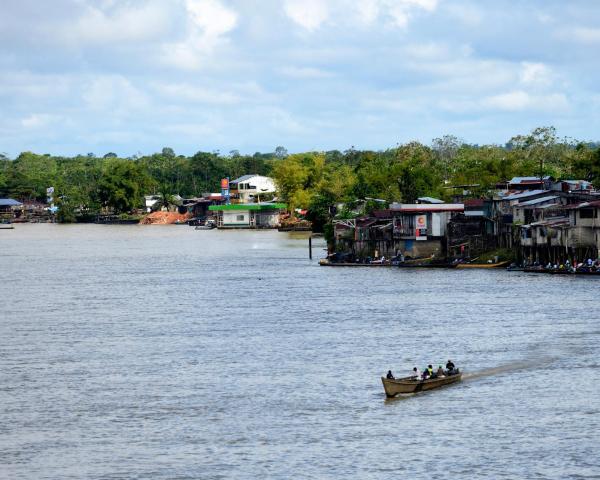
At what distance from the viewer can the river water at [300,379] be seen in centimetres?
4222

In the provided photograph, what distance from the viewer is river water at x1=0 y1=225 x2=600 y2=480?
42.2 metres

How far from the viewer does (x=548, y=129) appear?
189000 millimetres

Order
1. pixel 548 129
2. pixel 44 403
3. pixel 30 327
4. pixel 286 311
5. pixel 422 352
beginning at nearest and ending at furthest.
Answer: pixel 44 403
pixel 422 352
pixel 30 327
pixel 286 311
pixel 548 129

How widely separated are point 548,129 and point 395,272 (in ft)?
301

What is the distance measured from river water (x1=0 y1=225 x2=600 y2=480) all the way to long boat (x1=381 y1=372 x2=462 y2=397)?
47 cm

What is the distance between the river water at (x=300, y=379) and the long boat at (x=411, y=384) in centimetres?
47

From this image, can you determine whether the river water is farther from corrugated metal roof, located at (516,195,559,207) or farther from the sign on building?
the sign on building

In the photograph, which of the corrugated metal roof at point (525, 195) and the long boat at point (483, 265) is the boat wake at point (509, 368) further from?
the corrugated metal roof at point (525, 195)

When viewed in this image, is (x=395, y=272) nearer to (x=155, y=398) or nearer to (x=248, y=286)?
(x=248, y=286)

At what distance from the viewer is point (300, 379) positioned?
180 ft

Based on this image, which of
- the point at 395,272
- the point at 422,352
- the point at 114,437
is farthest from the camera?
the point at 395,272

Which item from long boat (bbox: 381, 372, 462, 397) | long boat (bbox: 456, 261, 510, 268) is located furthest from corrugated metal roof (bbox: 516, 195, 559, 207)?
long boat (bbox: 381, 372, 462, 397)

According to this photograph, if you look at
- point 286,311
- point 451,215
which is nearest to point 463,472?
point 286,311

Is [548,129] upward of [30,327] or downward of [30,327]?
upward
